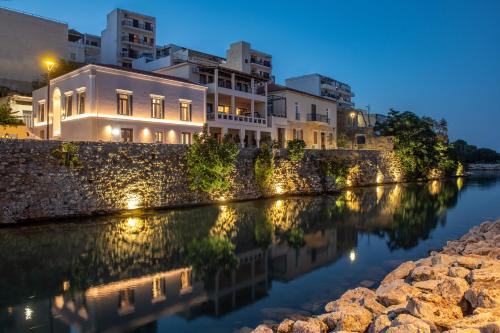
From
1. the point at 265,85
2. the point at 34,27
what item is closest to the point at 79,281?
the point at 265,85

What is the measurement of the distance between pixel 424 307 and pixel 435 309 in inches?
18.6

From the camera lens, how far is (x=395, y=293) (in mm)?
6863

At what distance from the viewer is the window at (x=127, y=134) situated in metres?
24.1

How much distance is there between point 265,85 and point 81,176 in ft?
69.9

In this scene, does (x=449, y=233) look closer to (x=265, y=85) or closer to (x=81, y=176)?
(x=81, y=176)

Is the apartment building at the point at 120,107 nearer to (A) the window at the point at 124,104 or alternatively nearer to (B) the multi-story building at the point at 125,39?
(A) the window at the point at 124,104

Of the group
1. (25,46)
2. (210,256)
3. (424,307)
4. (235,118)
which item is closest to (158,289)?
(210,256)

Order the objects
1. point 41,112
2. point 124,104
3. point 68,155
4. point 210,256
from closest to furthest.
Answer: point 210,256, point 68,155, point 124,104, point 41,112

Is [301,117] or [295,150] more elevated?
[301,117]

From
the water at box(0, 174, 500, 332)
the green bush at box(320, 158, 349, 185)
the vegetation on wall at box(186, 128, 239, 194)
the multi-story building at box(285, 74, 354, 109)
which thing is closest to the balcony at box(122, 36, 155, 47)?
the multi-story building at box(285, 74, 354, 109)

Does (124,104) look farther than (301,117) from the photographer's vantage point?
No

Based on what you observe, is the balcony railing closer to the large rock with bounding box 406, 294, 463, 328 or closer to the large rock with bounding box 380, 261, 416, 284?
the large rock with bounding box 380, 261, 416, 284

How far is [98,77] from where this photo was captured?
22922 millimetres

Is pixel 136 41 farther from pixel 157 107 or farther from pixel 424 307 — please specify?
pixel 424 307
